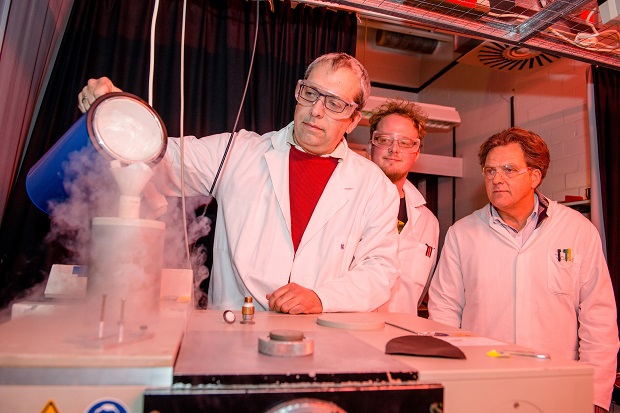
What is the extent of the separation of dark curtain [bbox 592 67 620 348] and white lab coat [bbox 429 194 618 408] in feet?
3.35

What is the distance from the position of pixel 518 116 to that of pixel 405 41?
52.6 inches

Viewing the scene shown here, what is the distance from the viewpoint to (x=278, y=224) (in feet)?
4.87

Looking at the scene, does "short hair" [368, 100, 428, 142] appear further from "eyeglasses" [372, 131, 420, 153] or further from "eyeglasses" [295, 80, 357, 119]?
"eyeglasses" [295, 80, 357, 119]

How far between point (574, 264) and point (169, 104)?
6.65 feet

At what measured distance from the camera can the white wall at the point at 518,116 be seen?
3174 mm

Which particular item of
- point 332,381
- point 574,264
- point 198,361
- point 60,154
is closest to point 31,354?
point 198,361

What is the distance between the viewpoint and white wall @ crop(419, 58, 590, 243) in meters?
3.17

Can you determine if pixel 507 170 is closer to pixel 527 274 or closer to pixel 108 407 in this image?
pixel 527 274

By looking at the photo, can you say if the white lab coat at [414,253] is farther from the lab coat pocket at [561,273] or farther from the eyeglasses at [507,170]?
the lab coat pocket at [561,273]

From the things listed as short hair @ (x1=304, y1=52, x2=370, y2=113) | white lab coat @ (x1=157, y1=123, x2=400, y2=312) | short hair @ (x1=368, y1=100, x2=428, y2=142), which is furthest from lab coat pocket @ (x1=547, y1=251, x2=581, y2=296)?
short hair @ (x1=304, y1=52, x2=370, y2=113)

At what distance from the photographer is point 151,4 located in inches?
91.2

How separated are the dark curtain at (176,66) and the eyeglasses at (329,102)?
0.85 meters

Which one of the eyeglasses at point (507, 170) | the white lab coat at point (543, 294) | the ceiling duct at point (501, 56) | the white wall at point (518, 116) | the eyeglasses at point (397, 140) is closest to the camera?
the white lab coat at point (543, 294)

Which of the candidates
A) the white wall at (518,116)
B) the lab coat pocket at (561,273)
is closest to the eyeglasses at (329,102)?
the lab coat pocket at (561,273)
